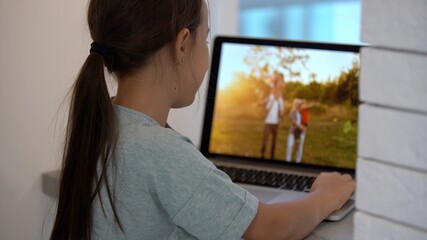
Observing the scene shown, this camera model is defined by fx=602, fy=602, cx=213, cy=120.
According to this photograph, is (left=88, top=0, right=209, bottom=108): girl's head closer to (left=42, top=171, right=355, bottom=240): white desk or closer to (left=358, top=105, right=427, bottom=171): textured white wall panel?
(left=42, top=171, right=355, bottom=240): white desk

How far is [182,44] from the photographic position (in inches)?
39.5

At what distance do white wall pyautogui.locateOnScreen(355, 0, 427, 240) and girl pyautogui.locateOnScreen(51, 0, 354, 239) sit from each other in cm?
33

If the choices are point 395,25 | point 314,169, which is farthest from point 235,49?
point 395,25

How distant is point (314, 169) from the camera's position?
4.83 feet

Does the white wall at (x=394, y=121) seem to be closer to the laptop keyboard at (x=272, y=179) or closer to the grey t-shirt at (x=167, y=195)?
the grey t-shirt at (x=167, y=195)

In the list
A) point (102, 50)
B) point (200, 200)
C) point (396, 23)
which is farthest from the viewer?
point (102, 50)

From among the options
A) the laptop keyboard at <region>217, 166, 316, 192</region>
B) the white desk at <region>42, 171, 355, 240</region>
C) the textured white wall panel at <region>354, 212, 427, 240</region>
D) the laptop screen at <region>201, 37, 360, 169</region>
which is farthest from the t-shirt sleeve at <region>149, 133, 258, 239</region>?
the laptop screen at <region>201, 37, 360, 169</region>

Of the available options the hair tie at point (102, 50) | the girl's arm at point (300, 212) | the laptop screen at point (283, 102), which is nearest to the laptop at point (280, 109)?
the laptop screen at point (283, 102)

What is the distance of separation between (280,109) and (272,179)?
0.22 meters

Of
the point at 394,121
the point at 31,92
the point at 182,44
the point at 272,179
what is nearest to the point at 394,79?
the point at 394,121

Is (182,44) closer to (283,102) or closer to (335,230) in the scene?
(335,230)

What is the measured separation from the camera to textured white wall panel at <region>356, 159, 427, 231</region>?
56cm

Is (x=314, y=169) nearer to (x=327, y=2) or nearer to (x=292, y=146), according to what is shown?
(x=292, y=146)

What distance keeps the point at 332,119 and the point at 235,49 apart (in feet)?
1.05
